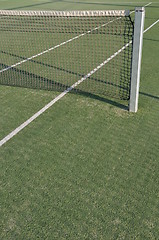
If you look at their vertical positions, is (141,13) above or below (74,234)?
above

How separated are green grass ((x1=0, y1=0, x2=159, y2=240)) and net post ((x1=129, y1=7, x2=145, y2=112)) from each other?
1.15 feet

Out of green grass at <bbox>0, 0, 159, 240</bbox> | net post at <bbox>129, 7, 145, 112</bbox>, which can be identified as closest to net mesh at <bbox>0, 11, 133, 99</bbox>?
net post at <bbox>129, 7, 145, 112</bbox>

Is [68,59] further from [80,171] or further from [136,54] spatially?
[80,171]

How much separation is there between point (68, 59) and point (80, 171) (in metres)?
6.33

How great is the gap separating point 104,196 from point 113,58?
6767 mm

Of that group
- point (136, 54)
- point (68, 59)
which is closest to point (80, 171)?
point (136, 54)

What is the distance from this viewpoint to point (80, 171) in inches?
164

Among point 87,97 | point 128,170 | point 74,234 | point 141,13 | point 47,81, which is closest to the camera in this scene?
point 74,234

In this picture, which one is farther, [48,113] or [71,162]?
[48,113]

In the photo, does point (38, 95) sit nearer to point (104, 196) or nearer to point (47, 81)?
point (47, 81)

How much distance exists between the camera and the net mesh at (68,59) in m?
6.89

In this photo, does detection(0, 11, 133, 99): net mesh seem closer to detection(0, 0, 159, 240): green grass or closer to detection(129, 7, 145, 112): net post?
detection(129, 7, 145, 112): net post

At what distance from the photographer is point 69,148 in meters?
4.70

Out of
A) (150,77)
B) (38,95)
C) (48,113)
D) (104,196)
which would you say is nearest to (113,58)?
(150,77)
